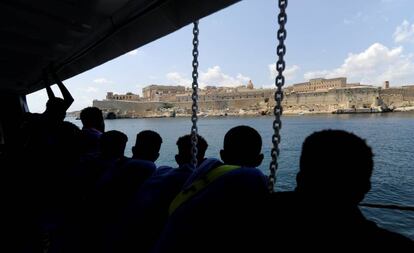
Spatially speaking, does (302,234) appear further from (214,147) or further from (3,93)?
(214,147)

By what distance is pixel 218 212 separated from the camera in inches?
42.1

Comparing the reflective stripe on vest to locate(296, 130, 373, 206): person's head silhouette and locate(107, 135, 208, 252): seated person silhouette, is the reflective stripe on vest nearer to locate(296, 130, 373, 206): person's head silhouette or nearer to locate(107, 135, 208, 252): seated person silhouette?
locate(296, 130, 373, 206): person's head silhouette

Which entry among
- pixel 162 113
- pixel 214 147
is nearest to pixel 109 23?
pixel 214 147

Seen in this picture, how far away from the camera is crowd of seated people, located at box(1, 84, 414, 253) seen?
0.85 metres

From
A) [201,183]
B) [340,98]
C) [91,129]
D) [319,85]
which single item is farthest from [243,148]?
[319,85]

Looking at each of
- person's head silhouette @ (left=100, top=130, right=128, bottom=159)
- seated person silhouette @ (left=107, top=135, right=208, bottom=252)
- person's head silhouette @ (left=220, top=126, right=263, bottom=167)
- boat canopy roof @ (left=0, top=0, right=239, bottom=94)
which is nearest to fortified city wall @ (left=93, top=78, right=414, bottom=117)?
boat canopy roof @ (left=0, top=0, right=239, bottom=94)

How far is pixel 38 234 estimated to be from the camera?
7.68 feet

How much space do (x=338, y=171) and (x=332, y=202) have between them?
0.08 metres

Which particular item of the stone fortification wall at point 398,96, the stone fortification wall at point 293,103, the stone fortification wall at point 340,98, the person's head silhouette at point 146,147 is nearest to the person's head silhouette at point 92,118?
the person's head silhouette at point 146,147

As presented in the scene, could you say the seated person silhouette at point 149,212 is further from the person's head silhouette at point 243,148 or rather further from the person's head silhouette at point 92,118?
the person's head silhouette at point 92,118

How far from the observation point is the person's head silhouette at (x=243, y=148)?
4.37 ft

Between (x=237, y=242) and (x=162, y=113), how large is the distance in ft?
289

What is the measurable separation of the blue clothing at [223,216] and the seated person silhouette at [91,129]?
5.22 feet

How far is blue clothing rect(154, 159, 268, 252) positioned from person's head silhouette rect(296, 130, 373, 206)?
184mm
